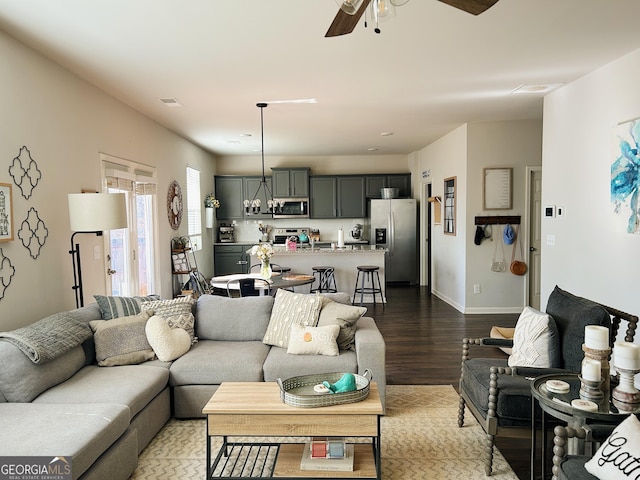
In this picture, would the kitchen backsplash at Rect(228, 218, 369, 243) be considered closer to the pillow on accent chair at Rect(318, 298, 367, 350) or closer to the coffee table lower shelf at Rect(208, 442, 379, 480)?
the pillow on accent chair at Rect(318, 298, 367, 350)

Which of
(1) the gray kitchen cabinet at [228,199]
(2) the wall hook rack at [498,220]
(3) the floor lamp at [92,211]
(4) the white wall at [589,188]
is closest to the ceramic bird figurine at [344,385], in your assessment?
(3) the floor lamp at [92,211]

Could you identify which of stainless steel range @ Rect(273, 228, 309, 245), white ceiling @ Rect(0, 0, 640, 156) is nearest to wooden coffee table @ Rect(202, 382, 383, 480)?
white ceiling @ Rect(0, 0, 640, 156)

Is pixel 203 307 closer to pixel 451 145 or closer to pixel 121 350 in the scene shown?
pixel 121 350

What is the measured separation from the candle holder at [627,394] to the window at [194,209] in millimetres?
6785

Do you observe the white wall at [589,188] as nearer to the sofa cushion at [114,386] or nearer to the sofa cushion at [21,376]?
the sofa cushion at [114,386]

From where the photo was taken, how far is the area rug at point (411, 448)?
2.58 metres

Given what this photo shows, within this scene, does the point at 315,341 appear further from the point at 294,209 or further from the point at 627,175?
the point at 294,209

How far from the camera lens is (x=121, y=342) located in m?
3.22

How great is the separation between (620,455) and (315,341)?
6.67 feet

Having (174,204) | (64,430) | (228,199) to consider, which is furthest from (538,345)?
(228,199)

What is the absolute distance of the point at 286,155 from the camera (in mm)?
9859

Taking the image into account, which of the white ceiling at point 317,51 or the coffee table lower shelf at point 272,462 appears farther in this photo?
the white ceiling at point 317,51

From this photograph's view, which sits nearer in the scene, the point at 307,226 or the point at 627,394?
the point at 627,394

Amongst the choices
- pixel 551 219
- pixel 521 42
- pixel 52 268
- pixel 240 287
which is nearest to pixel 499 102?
pixel 551 219
